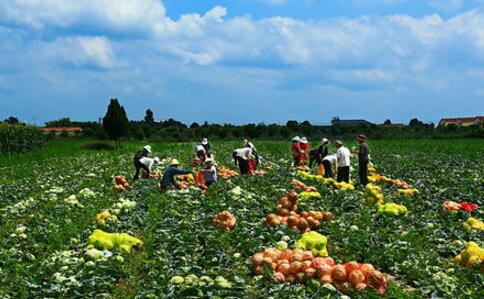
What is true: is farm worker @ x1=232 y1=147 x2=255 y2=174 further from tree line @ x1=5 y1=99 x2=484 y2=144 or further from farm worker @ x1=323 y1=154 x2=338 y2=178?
tree line @ x1=5 y1=99 x2=484 y2=144

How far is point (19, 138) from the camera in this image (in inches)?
1917

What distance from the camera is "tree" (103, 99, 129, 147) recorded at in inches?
2717

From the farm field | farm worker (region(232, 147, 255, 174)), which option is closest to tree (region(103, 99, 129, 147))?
farm worker (region(232, 147, 255, 174))

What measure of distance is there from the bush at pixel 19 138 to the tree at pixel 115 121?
45.8 feet

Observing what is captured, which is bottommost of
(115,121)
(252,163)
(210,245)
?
(210,245)

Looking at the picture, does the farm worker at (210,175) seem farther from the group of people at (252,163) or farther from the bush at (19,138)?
the bush at (19,138)

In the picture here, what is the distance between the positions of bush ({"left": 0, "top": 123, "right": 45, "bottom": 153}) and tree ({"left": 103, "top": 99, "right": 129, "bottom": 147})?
1395 centimetres

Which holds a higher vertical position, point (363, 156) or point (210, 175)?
point (363, 156)

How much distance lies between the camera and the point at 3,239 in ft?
34.3

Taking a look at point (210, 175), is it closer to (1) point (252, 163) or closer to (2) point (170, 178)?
(2) point (170, 178)

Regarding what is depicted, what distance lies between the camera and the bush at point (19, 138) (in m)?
45.6

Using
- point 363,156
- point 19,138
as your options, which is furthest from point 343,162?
point 19,138

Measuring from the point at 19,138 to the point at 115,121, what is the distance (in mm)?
20737

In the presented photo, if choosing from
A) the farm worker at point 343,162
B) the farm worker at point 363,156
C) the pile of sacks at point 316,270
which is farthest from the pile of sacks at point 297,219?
the farm worker at point 363,156
